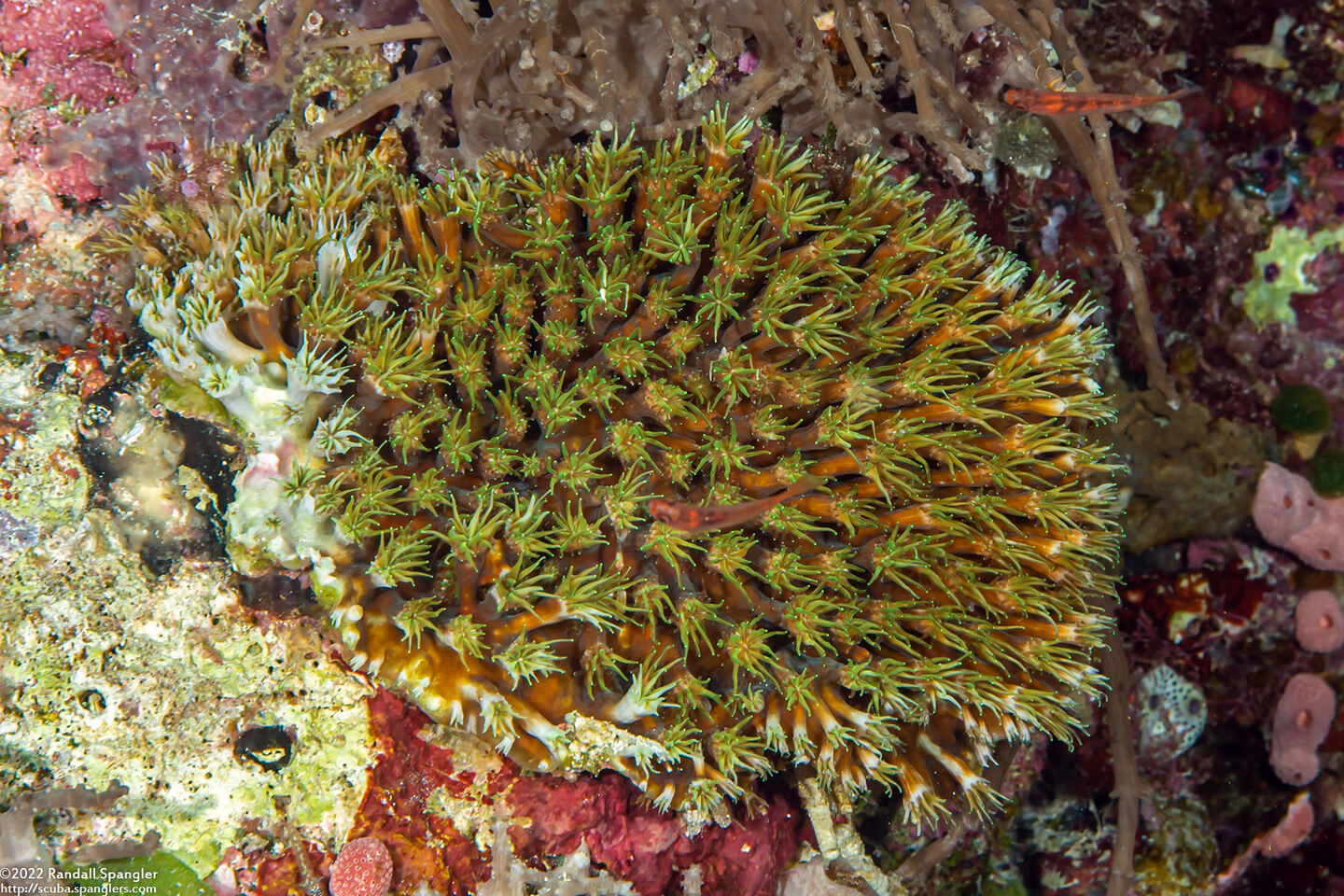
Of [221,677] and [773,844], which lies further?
[773,844]

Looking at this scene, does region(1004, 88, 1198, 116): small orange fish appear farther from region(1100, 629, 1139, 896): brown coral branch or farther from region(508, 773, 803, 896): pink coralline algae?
region(508, 773, 803, 896): pink coralline algae

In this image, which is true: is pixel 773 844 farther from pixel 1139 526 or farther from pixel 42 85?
pixel 42 85

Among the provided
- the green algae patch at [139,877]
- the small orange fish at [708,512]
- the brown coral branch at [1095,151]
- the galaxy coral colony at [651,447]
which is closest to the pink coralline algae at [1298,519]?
the brown coral branch at [1095,151]

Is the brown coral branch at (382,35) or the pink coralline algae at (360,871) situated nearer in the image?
the pink coralline algae at (360,871)

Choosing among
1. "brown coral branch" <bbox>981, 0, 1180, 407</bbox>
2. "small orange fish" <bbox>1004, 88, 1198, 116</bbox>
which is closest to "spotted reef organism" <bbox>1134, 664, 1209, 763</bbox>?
"brown coral branch" <bbox>981, 0, 1180, 407</bbox>

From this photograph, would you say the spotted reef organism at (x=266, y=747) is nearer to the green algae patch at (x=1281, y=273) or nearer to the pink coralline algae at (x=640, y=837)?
the pink coralline algae at (x=640, y=837)

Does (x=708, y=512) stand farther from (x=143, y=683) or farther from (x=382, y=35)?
(x=382, y=35)

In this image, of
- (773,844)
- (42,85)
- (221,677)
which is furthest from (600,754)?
(42,85)
